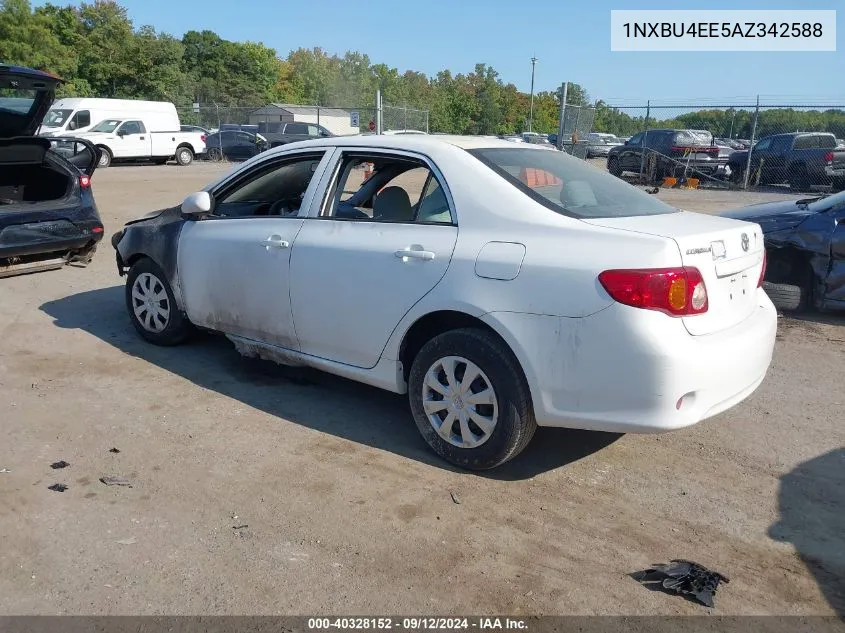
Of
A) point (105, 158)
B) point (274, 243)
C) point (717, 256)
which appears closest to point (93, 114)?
point (105, 158)

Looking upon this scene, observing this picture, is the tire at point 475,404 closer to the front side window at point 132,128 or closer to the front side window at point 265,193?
Result: the front side window at point 265,193

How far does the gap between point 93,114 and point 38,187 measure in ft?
59.4

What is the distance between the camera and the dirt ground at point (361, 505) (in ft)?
9.34

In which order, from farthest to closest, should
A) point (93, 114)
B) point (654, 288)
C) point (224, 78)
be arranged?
point (224, 78) < point (93, 114) < point (654, 288)

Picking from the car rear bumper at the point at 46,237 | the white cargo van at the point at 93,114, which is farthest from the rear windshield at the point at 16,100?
the white cargo van at the point at 93,114

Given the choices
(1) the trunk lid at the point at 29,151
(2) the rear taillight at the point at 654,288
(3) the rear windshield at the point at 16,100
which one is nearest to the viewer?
(2) the rear taillight at the point at 654,288

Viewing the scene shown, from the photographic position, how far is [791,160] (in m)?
20.1

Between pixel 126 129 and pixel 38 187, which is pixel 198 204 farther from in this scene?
pixel 126 129

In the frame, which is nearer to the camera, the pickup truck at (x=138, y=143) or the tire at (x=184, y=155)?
the pickup truck at (x=138, y=143)

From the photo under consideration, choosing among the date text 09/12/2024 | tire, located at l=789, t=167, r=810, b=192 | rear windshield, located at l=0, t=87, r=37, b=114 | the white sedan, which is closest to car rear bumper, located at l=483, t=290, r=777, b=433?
the white sedan

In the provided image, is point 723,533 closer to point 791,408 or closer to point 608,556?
point 608,556

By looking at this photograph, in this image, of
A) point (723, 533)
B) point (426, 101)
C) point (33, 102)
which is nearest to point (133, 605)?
point (723, 533)

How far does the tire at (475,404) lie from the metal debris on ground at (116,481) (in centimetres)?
147

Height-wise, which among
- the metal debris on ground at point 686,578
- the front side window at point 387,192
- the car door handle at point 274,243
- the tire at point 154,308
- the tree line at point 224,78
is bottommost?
the metal debris on ground at point 686,578
